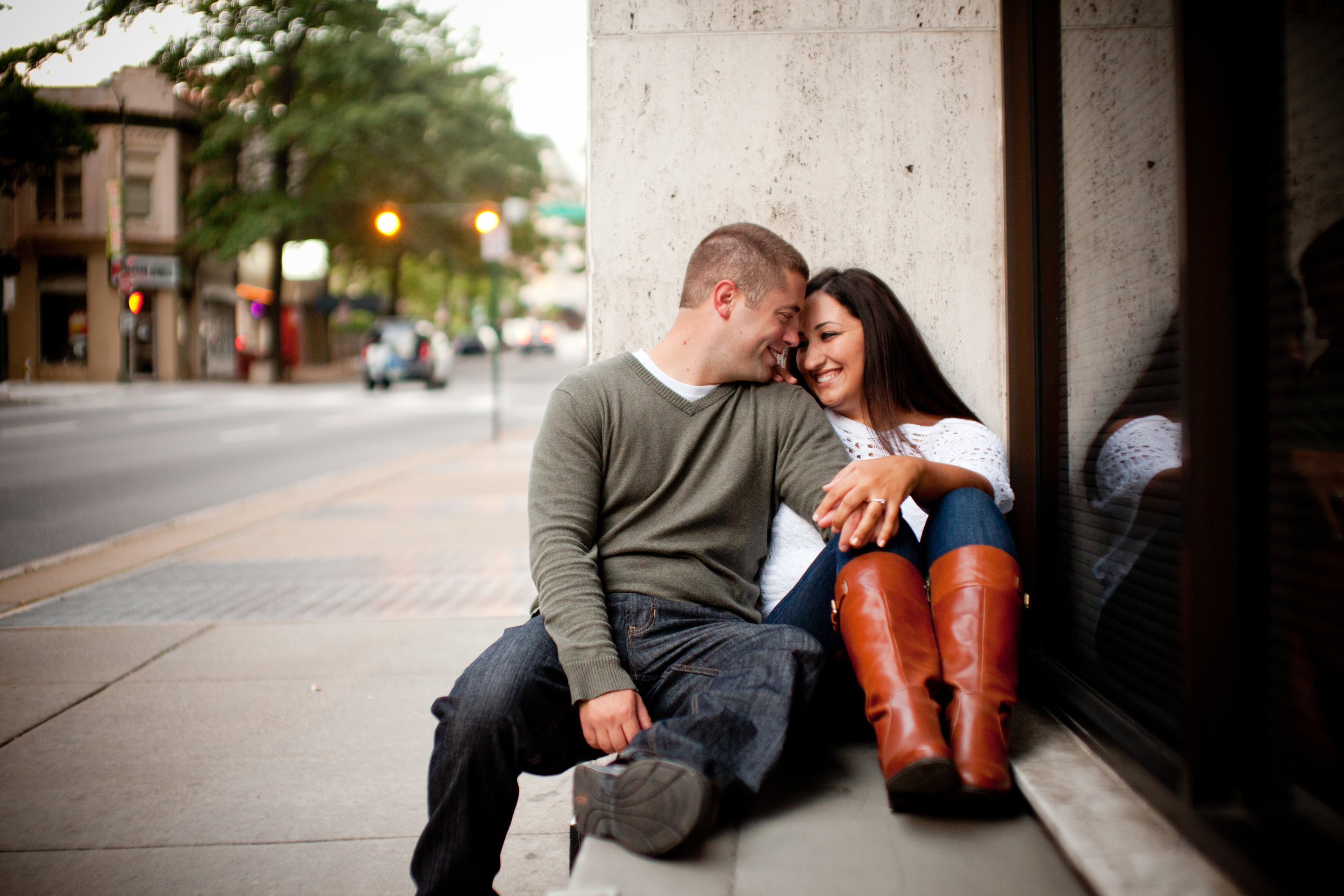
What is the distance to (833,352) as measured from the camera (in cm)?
284

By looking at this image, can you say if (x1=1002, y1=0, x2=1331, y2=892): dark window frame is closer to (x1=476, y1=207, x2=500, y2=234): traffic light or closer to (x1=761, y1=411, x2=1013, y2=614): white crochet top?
(x1=761, y1=411, x2=1013, y2=614): white crochet top

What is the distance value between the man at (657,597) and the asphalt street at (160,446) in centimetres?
614

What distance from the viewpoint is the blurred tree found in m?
7.70

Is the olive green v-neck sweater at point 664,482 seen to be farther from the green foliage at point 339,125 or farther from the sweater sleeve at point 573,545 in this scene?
the green foliage at point 339,125

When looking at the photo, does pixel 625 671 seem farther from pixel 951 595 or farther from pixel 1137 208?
pixel 1137 208

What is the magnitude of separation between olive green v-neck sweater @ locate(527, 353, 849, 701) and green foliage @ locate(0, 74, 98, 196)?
519 cm

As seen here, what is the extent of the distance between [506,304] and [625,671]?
267 ft

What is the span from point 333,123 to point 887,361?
73.1 ft

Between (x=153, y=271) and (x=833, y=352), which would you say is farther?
(x=153, y=271)

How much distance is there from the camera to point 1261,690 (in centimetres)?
164

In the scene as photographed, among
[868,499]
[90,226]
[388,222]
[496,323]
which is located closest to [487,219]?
[388,222]

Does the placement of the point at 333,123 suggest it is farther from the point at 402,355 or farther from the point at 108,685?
the point at 108,685

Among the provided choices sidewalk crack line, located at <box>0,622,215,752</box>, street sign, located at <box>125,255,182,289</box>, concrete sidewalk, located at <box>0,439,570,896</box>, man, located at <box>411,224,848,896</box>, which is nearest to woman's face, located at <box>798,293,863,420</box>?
man, located at <box>411,224,848,896</box>

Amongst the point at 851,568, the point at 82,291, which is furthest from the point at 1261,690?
the point at 82,291
